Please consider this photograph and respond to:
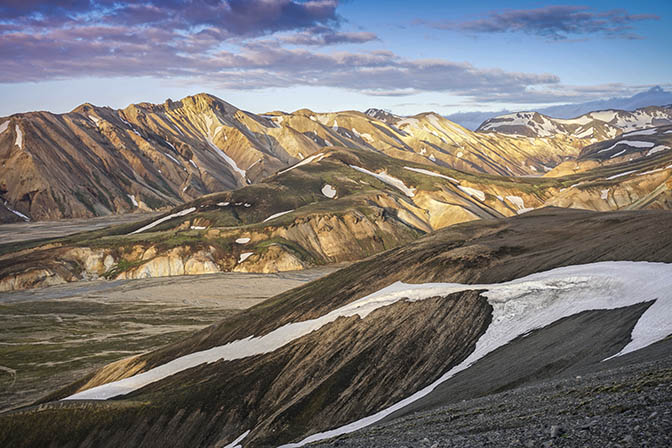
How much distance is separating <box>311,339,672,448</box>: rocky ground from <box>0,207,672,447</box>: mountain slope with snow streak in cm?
623

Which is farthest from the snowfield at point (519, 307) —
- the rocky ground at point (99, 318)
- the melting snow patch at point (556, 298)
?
the rocky ground at point (99, 318)

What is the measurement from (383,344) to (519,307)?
10886 mm

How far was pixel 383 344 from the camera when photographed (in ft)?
150

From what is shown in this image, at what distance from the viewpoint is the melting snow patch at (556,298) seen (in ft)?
117

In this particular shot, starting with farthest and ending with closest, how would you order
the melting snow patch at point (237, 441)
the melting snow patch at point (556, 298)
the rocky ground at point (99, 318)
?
the rocky ground at point (99, 318) < the melting snow patch at point (237, 441) < the melting snow patch at point (556, 298)

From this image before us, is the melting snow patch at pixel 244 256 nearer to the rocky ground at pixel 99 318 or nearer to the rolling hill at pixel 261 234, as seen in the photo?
the rolling hill at pixel 261 234

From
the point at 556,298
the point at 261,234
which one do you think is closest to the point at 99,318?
the point at 261,234

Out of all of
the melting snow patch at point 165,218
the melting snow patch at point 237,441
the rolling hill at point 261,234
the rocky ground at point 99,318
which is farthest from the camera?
the melting snow patch at point 165,218

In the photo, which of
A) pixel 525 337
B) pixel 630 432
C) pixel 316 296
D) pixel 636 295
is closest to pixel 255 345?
pixel 316 296

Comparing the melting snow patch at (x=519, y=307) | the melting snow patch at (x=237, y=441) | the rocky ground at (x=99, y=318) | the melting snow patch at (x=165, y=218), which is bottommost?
the rocky ground at (x=99, y=318)

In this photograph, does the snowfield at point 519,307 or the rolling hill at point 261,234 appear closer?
the snowfield at point 519,307

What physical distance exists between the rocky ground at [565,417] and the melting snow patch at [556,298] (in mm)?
8727

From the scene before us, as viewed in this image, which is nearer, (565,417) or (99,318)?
(565,417)

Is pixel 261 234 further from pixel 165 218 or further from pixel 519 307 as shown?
pixel 519 307
